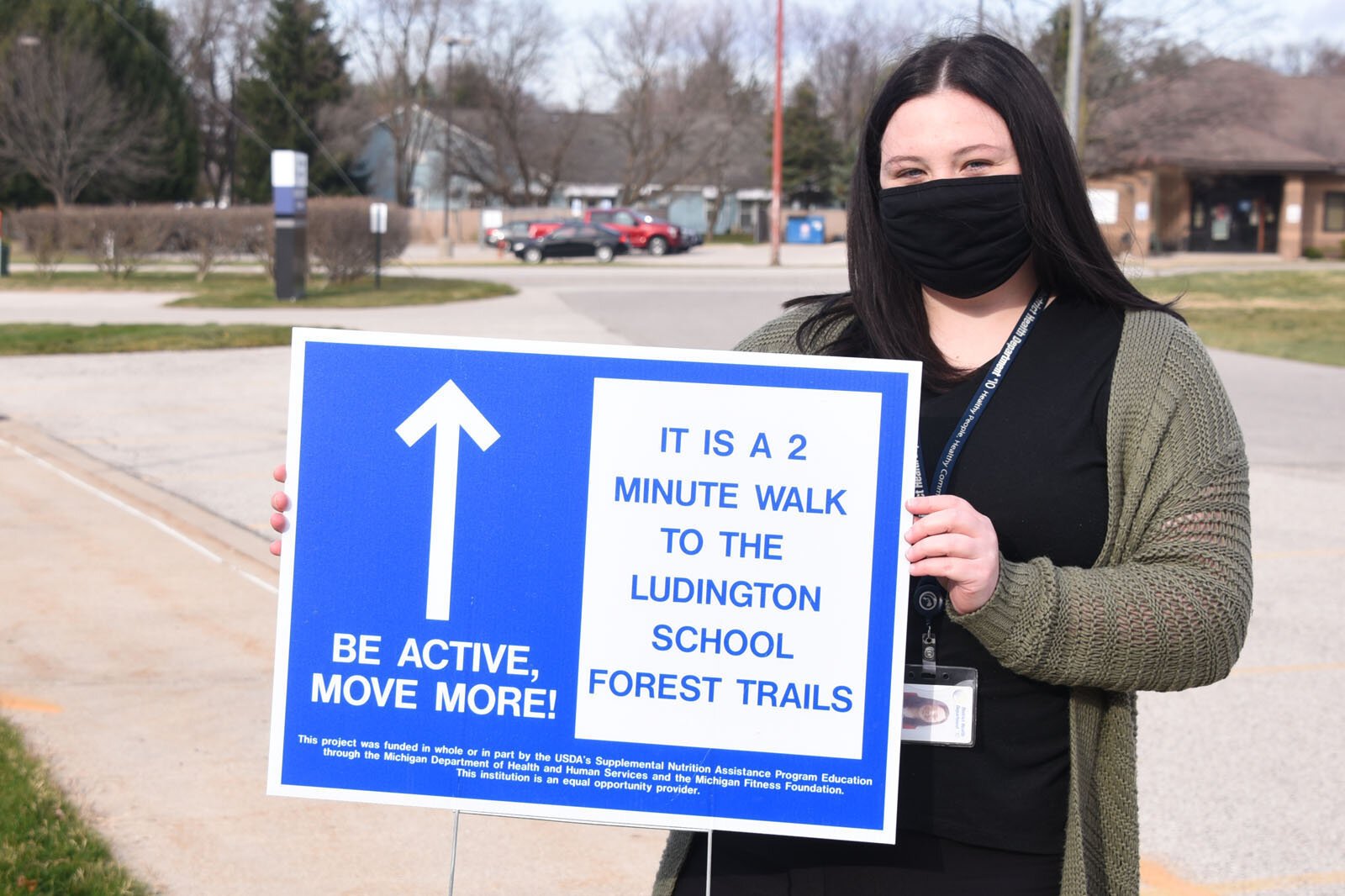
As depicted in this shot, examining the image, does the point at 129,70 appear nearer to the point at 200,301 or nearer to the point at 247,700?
the point at 200,301

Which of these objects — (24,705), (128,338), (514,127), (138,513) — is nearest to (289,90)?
(514,127)

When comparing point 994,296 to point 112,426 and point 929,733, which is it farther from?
point 112,426

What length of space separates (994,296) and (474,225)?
241 ft

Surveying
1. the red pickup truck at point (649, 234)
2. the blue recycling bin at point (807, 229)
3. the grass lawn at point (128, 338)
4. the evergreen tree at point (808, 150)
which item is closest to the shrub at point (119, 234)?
the grass lawn at point (128, 338)

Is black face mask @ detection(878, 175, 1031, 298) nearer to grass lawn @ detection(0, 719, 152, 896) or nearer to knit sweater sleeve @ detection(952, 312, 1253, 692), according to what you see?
knit sweater sleeve @ detection(952, 312, 1253, 692)

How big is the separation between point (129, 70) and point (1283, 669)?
60.9m

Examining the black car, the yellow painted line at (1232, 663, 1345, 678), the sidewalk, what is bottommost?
the sidewalk

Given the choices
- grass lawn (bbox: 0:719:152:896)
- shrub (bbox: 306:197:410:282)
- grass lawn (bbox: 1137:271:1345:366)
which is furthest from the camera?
shrub (bbox: 306:197:410:282)

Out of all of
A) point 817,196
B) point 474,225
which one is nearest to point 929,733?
point 474,225

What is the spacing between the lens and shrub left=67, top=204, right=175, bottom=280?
104ft

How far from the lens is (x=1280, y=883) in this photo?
426cm

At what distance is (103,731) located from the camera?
5.20 metres

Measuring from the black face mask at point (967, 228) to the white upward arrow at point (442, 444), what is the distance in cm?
72

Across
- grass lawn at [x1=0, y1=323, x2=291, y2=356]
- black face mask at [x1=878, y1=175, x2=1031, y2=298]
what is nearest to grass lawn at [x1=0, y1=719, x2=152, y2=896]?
black face mask at [x1=878, y1=175, x2=1031, y2=298]
